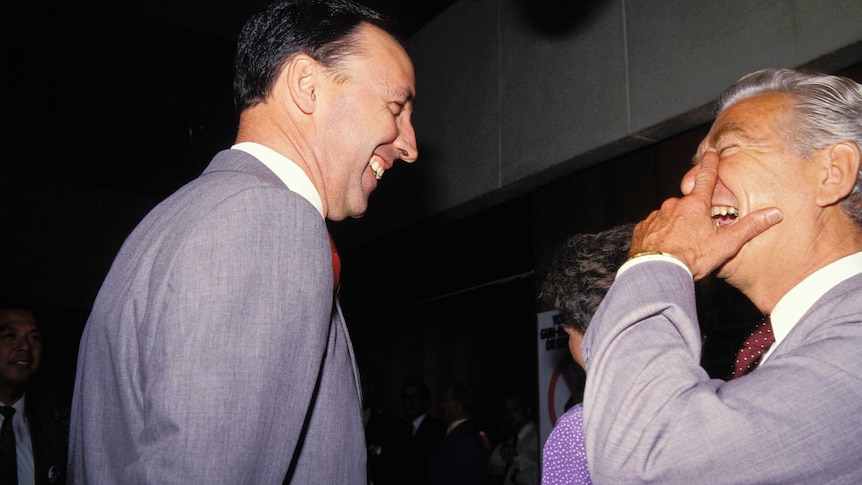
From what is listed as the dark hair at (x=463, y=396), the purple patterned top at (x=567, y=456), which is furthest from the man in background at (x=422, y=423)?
the purple patterned top at (x=567, y=456)

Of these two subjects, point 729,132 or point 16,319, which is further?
point 16,319

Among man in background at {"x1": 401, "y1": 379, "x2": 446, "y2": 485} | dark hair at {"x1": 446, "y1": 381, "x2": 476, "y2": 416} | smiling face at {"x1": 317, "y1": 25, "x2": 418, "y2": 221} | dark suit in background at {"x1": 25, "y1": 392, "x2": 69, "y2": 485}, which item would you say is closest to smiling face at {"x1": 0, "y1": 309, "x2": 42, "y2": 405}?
dark suit in background at {"x1": 25, "y1": 392, "x2": 69, "y2": 485}

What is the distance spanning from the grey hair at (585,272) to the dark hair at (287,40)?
0.84 metres

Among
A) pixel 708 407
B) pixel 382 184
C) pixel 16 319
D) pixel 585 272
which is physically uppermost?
pixel 382 184

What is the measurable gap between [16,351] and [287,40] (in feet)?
10.5

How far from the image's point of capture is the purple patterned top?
4.85 ft

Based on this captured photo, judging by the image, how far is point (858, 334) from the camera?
3.10ft

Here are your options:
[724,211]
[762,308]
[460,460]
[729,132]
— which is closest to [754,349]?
[762,308]

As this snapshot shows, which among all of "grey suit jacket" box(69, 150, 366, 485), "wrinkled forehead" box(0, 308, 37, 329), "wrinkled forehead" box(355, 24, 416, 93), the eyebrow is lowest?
"grey suit jacket" box(69, 150, 366, 485)

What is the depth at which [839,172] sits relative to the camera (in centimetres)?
128

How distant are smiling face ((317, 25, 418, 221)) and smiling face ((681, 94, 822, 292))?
0.57 meters

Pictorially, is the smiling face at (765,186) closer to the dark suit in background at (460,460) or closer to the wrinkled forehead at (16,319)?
the wrinkled forehead at (16,319)

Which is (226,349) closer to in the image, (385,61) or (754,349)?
(385,61)

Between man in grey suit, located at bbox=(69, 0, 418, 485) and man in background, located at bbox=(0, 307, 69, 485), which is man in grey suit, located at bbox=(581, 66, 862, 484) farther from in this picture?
man in background, located at bbox=(0, 307, 69, 485)
